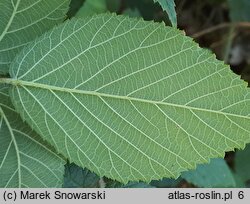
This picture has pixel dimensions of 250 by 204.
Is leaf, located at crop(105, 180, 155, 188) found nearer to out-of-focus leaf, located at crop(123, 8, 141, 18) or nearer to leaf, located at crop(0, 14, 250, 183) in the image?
leaf, located at crop(0, 14, 250, 183)

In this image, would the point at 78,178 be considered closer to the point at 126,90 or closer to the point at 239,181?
the point at 126,90

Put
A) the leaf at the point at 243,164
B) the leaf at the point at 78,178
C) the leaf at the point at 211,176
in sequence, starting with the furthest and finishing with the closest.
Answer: the leaf at the point at 243,164
the leaf at the point at 211,176
the leaf at the point at 78,178

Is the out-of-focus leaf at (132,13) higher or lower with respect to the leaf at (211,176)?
higher

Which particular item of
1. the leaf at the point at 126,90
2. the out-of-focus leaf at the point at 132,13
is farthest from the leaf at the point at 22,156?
the out-of-focus leaf at the point at 132,13

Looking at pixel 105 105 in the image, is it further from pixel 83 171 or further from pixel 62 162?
pixel 83 171

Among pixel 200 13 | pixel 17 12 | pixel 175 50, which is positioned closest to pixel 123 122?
pixel 175 50

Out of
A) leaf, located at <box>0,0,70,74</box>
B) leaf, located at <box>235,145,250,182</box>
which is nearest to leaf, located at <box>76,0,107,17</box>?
leaf, located at <box>0,0,70,74</box>

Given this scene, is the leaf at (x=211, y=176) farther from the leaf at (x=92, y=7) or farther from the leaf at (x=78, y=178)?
the leaf at (x=92, y=7)
